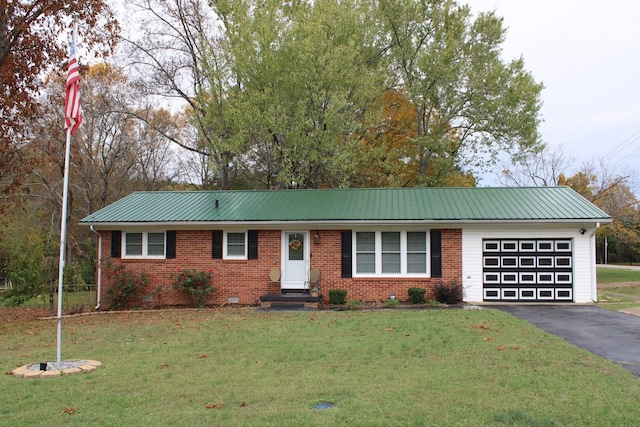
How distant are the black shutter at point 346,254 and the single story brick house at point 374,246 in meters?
0.03

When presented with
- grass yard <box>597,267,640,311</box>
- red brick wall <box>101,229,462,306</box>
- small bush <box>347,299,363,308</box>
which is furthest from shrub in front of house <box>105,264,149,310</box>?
grass yard <box>597,267,640,311</box>

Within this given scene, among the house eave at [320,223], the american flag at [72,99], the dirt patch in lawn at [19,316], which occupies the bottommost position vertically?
the dirt patch in lawn at [19,316]

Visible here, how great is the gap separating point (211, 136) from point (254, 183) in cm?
548

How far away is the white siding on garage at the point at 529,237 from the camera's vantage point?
16266 millimetres

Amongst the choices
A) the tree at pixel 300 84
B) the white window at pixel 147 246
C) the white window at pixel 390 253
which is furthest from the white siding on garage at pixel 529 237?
the white window at pixel 147 246

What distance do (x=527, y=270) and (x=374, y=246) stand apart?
469cm

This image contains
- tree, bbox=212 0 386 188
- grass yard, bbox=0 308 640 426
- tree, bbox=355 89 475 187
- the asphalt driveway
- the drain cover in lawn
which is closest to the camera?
grass yard, bbox=0 308 640 426

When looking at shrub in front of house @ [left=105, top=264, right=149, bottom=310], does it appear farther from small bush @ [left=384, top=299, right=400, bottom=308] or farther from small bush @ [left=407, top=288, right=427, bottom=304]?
small bush @ [left=407, top=288, right=427, bottom=304]

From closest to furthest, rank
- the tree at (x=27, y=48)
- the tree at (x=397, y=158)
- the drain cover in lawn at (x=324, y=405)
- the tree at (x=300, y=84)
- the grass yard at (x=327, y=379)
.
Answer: the grass yard at (x=327, y=379) → the drain cover in lawn at (x=324, y=405) → the tree at (x=27, y=48) → the tree at (x=300, y=84) → the tree at (x=397, y=158)

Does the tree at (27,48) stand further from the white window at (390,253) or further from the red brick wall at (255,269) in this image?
the white window at (390,253)

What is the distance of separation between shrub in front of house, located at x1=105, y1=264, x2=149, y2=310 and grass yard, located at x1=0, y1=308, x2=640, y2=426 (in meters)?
4.60

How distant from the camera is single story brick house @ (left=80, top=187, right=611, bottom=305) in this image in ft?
53.7

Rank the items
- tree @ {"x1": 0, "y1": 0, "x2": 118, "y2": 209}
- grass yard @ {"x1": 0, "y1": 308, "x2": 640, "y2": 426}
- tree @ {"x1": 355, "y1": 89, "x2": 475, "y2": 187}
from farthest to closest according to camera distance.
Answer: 1. tree @ {"x1": 355, "y1": 89, "x2": 475, "y2": 187}
2. tree @ {"x1": 0, "y1": 0, "x2": 118, "y2": 209}
3. grass yard @ {"x1": 0, "y1": 308, "x2": 640, "y2": 426}

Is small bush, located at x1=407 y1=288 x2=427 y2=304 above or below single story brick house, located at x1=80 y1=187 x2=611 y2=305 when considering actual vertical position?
below
